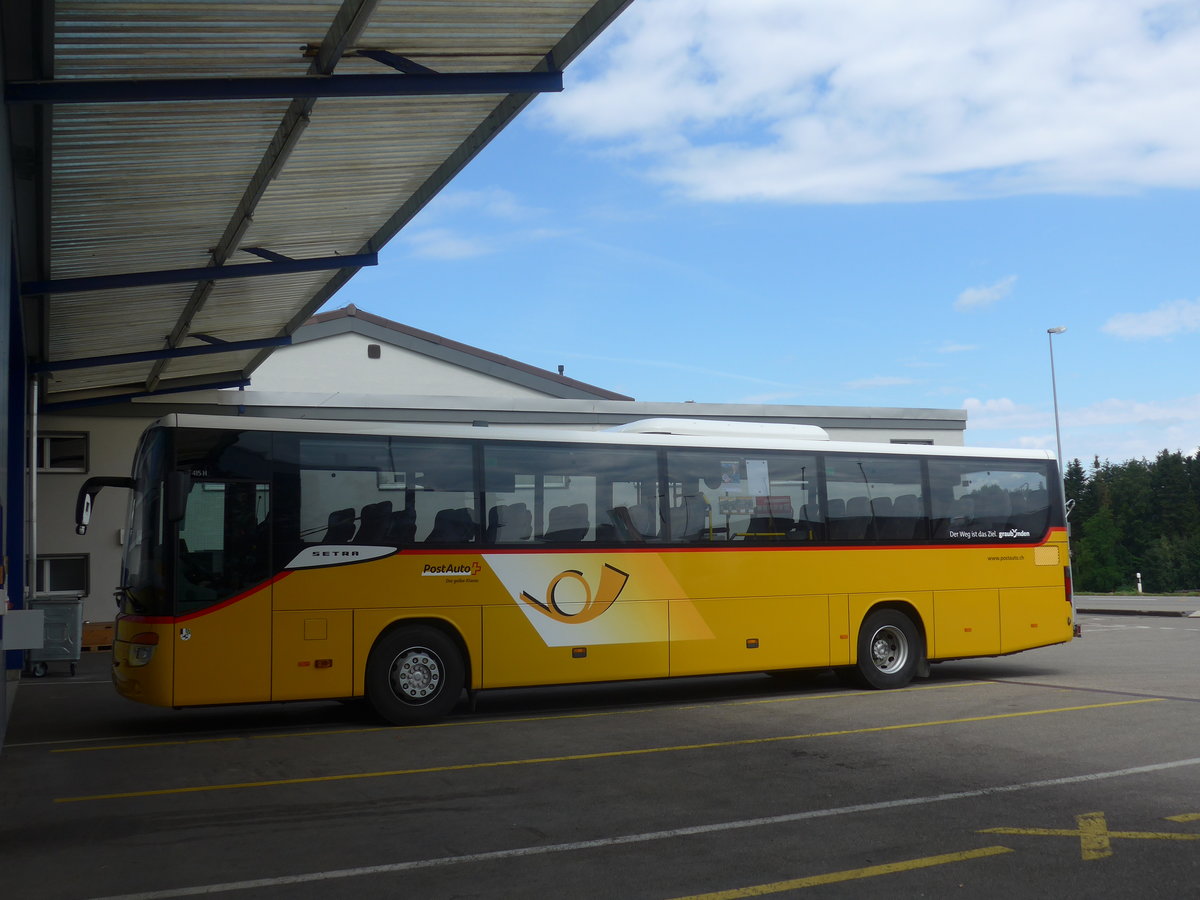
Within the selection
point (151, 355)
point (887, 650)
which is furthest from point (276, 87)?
point (151, 355)

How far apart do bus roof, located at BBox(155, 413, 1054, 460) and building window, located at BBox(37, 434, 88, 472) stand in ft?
40.7

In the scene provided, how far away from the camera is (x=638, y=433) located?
1334 cm

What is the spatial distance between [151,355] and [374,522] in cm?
1035

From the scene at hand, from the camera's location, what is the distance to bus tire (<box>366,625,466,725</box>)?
11.5 m

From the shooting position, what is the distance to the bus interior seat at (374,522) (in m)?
11.5

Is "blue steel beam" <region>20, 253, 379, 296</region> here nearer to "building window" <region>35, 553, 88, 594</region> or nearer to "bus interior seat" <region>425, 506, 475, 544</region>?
"bus interior seat" <region>425, 506, 475, 544</region>

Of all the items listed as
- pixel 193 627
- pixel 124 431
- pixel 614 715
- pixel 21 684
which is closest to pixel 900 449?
pixel 614 715

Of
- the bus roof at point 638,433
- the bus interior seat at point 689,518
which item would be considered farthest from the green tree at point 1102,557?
the bus interior seat at point 689,518

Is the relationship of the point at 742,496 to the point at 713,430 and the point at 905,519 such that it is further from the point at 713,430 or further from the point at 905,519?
the point at 905,519

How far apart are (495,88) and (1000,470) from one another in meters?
8.68

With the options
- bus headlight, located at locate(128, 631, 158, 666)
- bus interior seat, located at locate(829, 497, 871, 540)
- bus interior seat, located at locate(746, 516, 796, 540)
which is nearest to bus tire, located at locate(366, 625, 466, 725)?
bus headlight, located at locate(128, 631, 158, 666)

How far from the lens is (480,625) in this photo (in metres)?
11.9

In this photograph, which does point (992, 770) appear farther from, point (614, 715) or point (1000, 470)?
point (1000, 470)

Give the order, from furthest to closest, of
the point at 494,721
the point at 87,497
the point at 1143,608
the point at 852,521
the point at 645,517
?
the point at 1143,608 < the point at 852,521 < the point at 645,517 < the point at 494,721 < the point at 87,497
